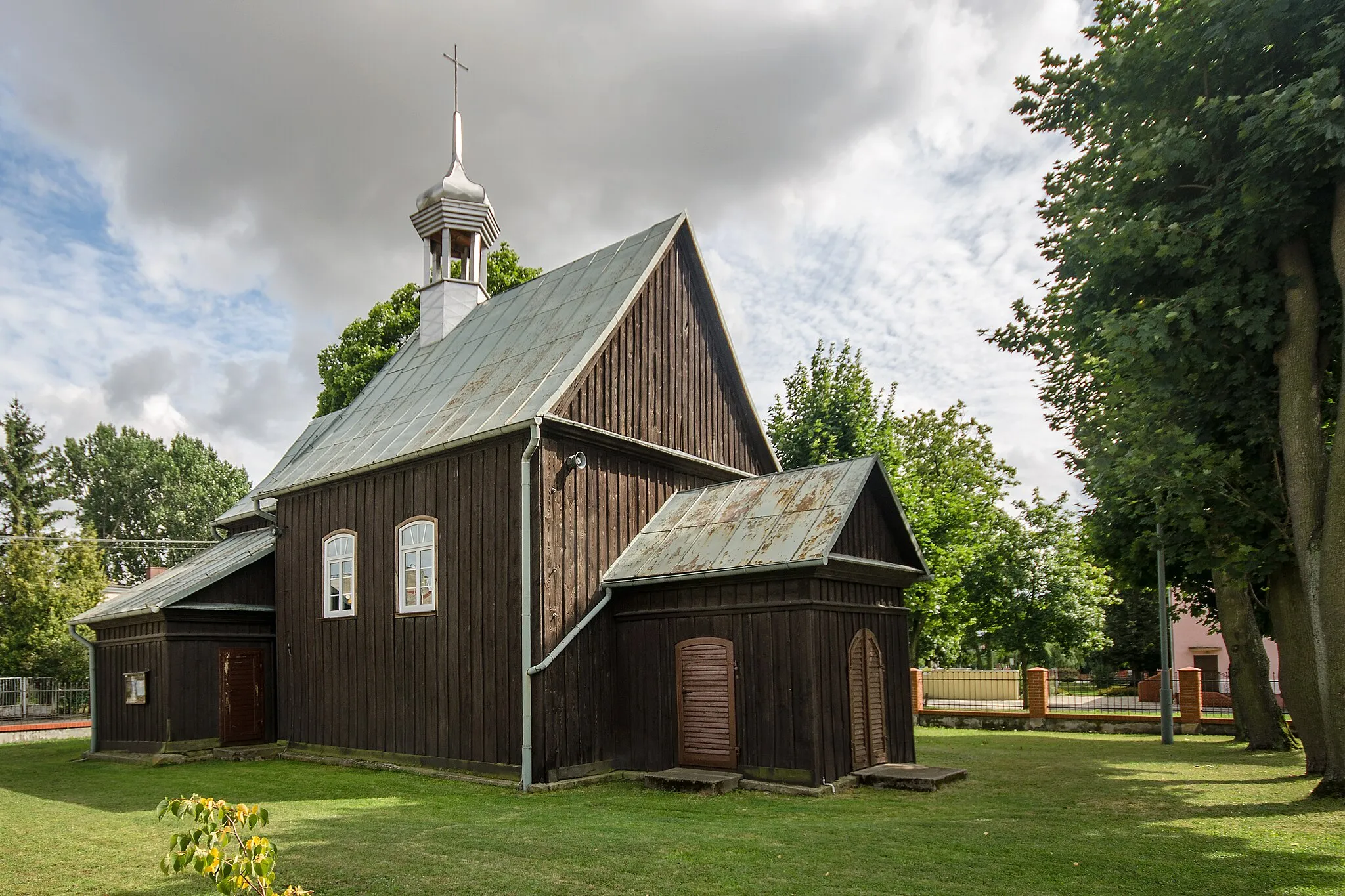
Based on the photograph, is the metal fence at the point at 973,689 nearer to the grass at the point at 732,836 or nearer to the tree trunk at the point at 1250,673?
the tree trunk at the point at 1250,673

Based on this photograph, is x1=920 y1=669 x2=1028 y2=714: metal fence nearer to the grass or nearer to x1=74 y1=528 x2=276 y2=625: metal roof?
the grass

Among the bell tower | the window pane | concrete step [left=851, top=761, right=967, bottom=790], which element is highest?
the bell tower

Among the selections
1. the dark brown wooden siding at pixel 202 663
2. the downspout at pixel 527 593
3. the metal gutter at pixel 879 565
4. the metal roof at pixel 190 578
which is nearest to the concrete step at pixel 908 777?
the metal gutter at pixel 879 565

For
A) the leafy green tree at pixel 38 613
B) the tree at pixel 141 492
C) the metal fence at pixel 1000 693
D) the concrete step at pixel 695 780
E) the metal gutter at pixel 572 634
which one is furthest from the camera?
the tree at pixel 141 492

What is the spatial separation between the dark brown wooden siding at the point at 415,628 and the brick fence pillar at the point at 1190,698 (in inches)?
642

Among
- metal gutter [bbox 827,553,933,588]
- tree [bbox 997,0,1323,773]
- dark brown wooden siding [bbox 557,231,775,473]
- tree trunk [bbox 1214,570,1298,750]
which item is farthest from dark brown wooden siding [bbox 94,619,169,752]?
tree trunk [bbox 1214,570,1298,750]

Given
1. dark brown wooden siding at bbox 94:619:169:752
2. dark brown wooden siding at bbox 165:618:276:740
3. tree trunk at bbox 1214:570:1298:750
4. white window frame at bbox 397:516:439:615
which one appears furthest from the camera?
dark brown wooden siding at bbox 94:619:169:752

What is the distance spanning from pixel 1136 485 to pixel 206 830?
12356 millimetres

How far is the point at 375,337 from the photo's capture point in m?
32.9

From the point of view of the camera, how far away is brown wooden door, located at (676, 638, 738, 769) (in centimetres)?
1304

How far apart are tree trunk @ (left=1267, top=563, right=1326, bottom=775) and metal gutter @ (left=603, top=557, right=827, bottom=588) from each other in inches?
265

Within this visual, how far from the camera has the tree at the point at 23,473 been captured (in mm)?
51000

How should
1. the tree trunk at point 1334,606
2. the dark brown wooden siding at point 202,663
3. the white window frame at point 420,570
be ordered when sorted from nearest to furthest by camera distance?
1. the tree trunk at point 1334,606
2. the white window frame at point 420,570
3. the dark brown wooden siding at point 202,663

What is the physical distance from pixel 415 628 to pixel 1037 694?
1592 centimetres
